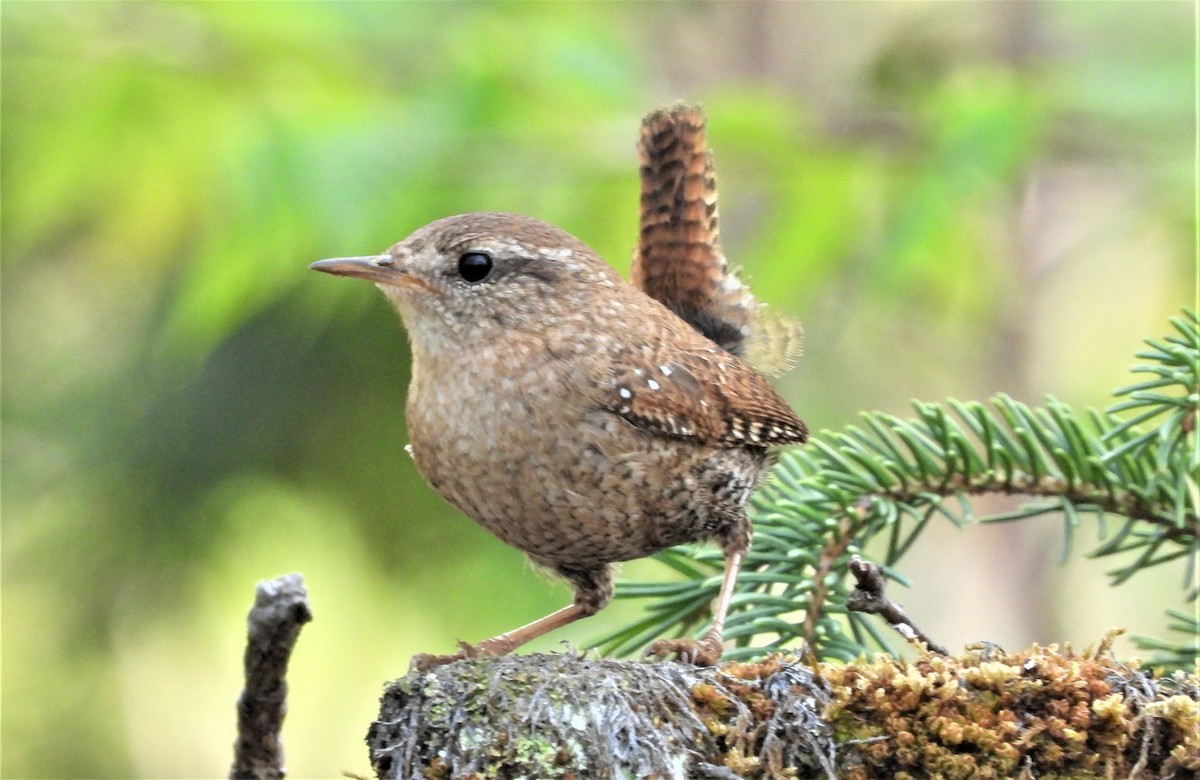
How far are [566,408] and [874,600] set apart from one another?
2.17 ft

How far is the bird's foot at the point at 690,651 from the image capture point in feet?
6.10

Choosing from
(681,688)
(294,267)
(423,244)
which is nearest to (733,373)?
(423,244)

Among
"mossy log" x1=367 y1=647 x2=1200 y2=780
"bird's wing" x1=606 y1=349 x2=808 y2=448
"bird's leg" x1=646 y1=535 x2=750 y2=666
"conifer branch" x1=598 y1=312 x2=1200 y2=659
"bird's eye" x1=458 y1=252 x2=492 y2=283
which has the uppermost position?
"bird's eye" x1=458 y1=252 x2=492 y2=283

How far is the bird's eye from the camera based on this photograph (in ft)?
7.63

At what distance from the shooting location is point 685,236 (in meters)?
2.65

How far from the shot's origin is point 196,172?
4.00 metres

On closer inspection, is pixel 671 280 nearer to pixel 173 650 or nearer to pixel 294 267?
pixel 294 267

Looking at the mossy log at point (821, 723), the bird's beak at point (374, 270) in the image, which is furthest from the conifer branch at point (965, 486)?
the bird's beak at point (374, 270)

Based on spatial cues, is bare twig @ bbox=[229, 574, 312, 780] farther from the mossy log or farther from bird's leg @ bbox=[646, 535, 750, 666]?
bird's leg @ bbox=[646, 535, 750, 666]

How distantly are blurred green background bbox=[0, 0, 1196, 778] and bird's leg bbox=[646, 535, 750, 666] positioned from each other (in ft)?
2.40

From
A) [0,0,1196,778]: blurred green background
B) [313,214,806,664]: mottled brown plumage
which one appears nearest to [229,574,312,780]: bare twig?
[313,214,806,664]: mottled brown plumage

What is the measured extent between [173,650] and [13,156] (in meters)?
1.72

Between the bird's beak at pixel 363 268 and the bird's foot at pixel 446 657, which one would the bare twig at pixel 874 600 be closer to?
the bird's foot at pixel 446 657

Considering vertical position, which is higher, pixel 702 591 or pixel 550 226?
pixel 550 226
